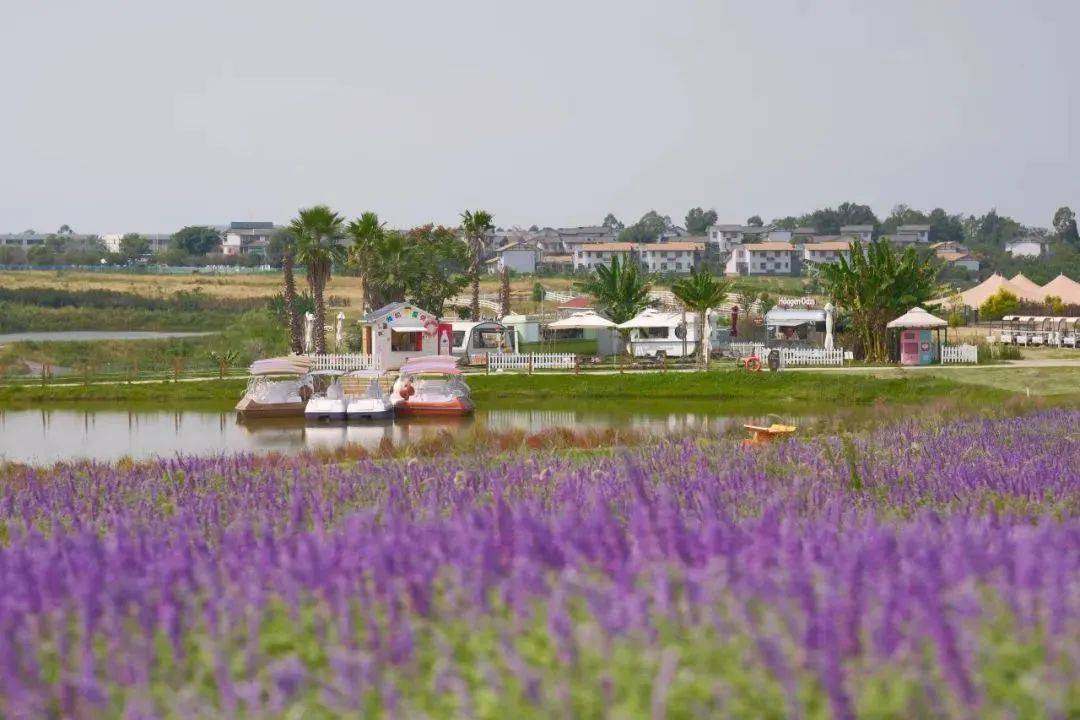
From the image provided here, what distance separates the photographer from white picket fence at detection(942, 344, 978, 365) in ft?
176

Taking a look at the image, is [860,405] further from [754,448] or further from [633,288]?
[754,448]

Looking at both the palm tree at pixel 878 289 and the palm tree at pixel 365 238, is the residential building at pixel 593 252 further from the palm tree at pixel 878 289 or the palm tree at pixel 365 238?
the palm tree at pixel 878 289

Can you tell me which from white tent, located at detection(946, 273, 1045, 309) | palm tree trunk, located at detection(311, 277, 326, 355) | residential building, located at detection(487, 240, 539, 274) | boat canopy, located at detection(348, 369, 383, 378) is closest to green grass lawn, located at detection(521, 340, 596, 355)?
palm tree trunk, located at detection(311, 277, 326, 355)

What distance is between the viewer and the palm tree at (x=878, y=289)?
182 ft

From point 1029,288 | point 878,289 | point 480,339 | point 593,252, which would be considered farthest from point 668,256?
point 878,289

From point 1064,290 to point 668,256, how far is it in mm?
107517

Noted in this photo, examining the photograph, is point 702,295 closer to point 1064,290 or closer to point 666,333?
point 666,333

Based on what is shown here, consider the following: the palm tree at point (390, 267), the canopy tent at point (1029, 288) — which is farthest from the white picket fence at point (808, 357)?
the canopy tent at point (1029, 288)

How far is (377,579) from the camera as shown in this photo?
5.10 m

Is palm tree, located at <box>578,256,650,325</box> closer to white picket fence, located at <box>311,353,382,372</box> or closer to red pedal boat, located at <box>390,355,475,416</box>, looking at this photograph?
white picket fence, located at <box>311,353,382,372</box>

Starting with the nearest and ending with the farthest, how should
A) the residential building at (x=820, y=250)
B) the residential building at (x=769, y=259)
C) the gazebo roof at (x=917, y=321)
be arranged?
the gazebo roof at (x=917, y=321) → the residential building at (x=769, y=259) → the residential building at (x=820, y=250)

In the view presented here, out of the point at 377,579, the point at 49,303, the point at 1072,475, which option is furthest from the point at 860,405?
the point at 49,303

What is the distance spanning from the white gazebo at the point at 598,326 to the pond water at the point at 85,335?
3576 cm

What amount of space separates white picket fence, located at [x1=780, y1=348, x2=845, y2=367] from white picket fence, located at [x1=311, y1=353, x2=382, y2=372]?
1643 cm
